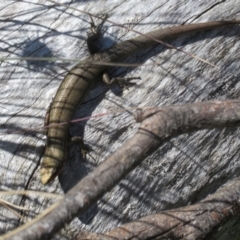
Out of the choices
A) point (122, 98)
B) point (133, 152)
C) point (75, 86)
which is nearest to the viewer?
point (133, 152)

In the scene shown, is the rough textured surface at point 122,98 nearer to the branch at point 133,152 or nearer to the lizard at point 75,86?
the lizard at point 75,86

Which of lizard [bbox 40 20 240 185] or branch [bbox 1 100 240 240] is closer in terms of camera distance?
branch [bbox 1 100 240 240]

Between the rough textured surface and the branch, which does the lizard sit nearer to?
the rough textured surface

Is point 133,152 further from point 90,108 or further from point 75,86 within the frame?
point 75,86

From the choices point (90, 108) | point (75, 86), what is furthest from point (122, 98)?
point (75, 86)

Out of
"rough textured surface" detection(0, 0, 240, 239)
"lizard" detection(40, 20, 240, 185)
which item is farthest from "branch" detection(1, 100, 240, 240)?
"lizard" detection(40, 20, 240, 185)

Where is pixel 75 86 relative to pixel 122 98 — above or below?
above

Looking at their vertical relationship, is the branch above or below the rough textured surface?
below
